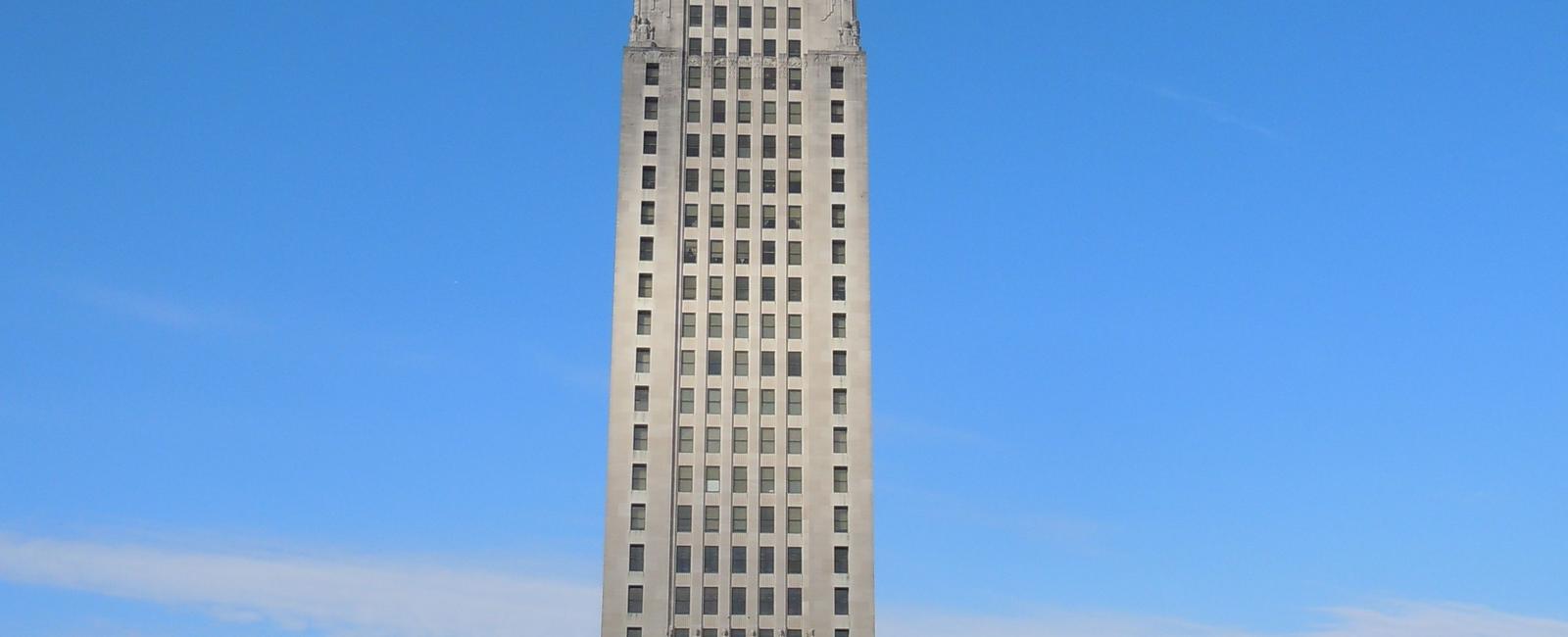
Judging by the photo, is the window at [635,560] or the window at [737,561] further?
the window at [737,561]

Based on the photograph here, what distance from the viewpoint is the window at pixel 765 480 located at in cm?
10269

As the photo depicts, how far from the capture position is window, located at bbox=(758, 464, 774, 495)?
Answer: 103 metres

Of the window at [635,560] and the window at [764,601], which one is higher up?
the window at [635,560]

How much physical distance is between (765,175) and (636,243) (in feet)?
27.9

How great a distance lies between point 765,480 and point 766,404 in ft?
13.9

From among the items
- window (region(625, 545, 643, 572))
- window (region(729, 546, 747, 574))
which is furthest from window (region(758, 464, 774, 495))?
window (region(625, 545, 643, 572))

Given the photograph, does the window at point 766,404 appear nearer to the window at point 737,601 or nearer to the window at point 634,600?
the window at point 737,601

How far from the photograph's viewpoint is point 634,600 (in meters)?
100

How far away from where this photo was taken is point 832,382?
104m

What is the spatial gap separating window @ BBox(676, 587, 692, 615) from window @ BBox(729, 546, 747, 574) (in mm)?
2605

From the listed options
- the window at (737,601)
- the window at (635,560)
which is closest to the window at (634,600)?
the window at (635,560)

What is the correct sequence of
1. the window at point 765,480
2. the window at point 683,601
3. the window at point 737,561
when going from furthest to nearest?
the window at point 765,480 → the window at point 737,561 → the window at point 683,601

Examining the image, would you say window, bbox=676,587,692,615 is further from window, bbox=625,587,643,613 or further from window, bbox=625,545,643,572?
window, bbox=625,545,643,572

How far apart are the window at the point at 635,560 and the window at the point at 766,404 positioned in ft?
32.4
